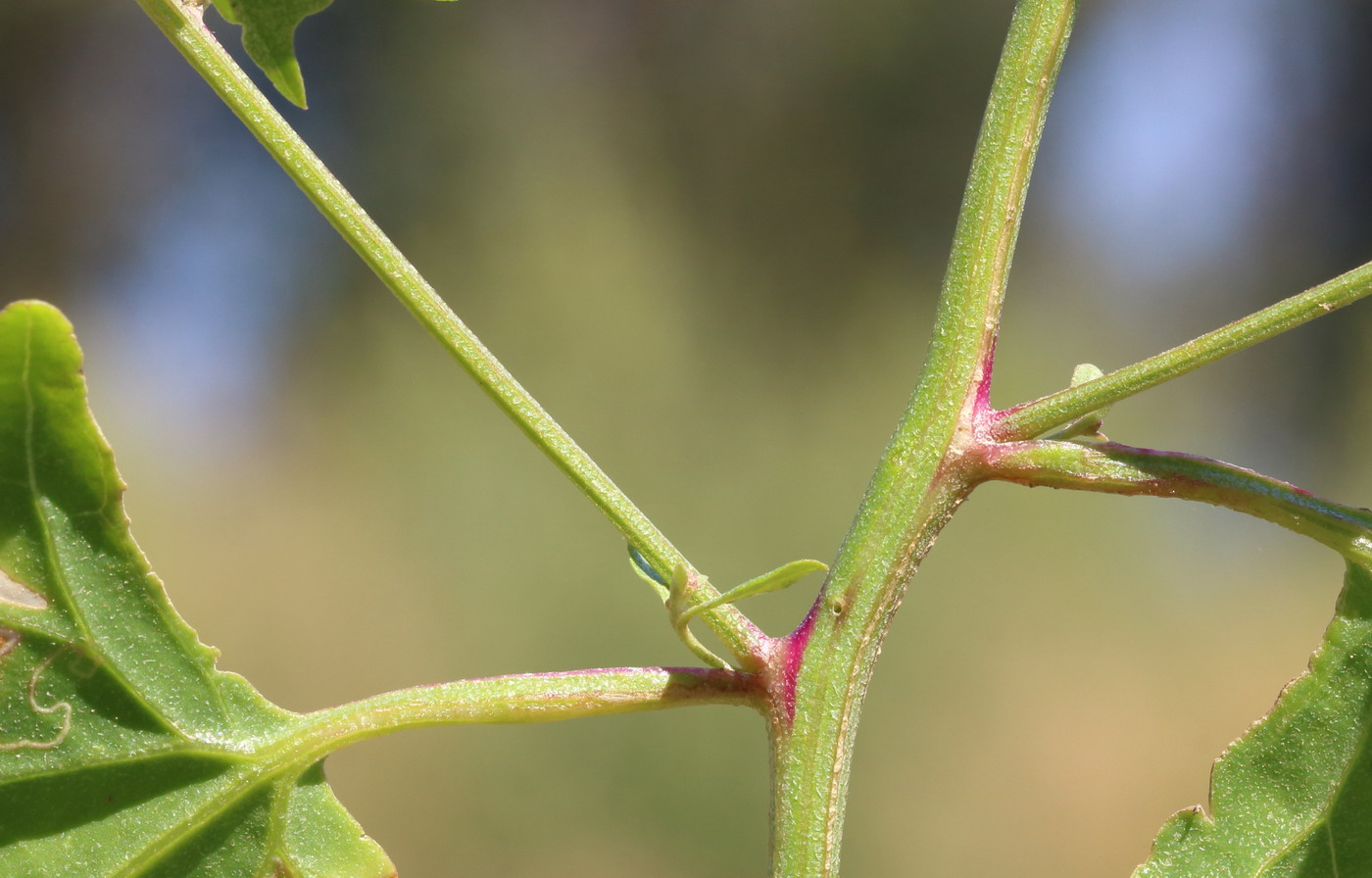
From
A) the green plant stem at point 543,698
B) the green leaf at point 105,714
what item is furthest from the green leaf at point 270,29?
the green plant stem at point 543,698

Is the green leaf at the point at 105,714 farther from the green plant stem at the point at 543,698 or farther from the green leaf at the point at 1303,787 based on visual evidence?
the green leaf at the point at 1303,787

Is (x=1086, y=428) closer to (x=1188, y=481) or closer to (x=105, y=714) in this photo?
(x=1188, y=481)

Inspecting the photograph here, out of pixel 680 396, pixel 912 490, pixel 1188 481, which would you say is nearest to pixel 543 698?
pixel 912 490

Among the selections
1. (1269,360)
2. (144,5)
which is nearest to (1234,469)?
(144,5)

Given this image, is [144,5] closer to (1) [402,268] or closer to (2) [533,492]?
(1) [402,268]

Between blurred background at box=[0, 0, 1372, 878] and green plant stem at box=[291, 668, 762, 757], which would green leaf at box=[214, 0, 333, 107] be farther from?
blurred background at box=[0, 0, 1372, 878]

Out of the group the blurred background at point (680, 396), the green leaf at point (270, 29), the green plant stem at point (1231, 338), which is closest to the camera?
the green plant stem at point (1231, 338)
